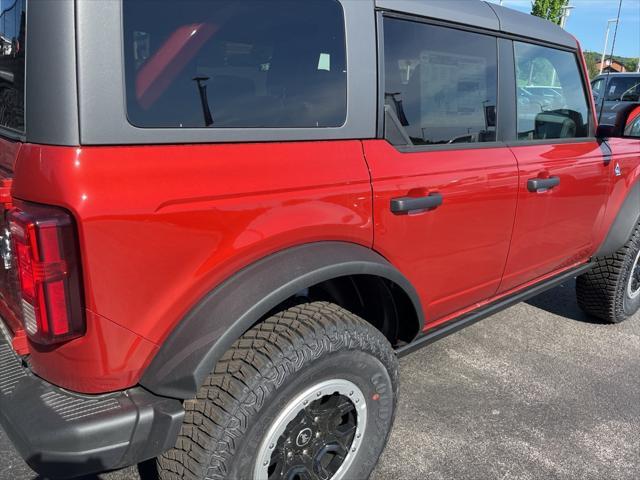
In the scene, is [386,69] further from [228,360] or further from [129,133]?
[228,360]

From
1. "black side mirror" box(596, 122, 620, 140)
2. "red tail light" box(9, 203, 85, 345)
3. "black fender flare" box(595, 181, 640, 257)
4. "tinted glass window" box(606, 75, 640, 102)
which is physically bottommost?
"black fender flare" box(595, 181, 640, 257)

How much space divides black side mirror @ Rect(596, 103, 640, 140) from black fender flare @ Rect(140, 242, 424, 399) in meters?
2.34

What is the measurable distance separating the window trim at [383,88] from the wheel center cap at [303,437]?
1.12m

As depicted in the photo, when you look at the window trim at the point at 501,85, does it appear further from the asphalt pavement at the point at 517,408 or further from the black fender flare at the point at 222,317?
the asphalt pavement at the point at 517,408

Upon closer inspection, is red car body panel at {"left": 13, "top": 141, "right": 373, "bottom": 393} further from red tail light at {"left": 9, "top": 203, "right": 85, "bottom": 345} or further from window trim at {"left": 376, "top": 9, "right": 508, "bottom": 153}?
window trim at {"left": 376, "top": 9, "right": 508, "bottom": 153}

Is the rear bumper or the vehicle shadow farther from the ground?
the rear bumper

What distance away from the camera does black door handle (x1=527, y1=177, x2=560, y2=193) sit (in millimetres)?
2643

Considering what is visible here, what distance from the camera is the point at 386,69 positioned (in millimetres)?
2072

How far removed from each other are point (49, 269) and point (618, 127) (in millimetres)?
3234

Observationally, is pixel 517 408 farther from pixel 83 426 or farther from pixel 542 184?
pixel 83 426

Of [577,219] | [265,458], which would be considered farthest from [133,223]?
[577,219]

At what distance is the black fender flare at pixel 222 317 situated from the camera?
153cm

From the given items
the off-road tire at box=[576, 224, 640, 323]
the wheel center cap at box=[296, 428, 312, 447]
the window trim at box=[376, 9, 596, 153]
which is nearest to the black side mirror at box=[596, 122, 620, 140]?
the window trim at box=[376, 9, 596, 153]

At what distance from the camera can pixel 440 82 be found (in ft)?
7.70
